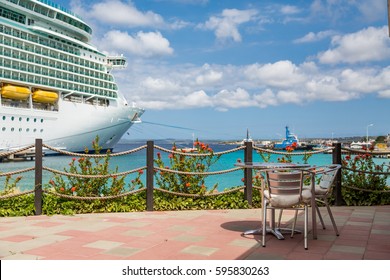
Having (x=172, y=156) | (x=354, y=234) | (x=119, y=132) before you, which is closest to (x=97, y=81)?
(x=119, y=132)

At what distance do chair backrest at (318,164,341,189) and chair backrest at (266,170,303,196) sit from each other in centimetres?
49

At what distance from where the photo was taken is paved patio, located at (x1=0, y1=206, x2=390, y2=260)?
12.3ft

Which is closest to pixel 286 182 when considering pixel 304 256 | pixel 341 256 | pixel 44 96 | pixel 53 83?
pixel 304 256

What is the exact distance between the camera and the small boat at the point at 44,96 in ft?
119

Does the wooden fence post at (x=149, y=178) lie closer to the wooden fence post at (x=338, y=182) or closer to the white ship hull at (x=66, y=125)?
the wooden fence post at (x=338, y=182)

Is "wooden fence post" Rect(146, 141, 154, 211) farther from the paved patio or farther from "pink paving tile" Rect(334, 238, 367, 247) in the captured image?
"pink paving tile" Rect(334, 238, 367, 247)

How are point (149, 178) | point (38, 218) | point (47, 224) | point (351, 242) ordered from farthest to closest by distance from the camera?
1. point (149, 178)
2. point (38, 218)
3. point (47, 224)
4. point (351, 242)

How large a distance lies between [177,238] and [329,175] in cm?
183

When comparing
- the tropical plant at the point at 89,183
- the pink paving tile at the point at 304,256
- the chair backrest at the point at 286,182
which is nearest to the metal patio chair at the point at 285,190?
the chair backrest at the point at 286,182

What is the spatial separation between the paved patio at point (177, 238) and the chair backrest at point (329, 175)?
564mm

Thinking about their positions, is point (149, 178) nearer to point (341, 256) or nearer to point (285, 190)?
point (285, 190)

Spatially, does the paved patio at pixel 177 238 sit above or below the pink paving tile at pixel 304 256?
below

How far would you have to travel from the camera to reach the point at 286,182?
4.01 m
